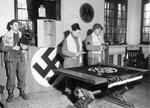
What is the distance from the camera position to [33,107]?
352 centimetres

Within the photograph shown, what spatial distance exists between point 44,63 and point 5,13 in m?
1.33

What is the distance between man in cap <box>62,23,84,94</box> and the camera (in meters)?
3.84

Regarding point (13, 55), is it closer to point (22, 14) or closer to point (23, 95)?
point (23, 95)

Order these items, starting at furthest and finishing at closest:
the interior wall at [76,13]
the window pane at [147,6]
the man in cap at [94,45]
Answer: the window pane at [147,6], the interior wall at [76,13], the man in cap at [94,45]

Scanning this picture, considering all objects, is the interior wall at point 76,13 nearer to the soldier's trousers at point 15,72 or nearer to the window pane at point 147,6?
the soldier's trousers at point 15,72

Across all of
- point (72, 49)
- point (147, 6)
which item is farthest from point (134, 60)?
point (72, 49)

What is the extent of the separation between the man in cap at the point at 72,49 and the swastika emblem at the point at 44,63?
0.62m

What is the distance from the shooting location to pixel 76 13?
5066 millimetres

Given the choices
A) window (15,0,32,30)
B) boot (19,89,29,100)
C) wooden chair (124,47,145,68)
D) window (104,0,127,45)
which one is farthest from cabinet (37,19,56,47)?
wooden chair (124,47,145,68)

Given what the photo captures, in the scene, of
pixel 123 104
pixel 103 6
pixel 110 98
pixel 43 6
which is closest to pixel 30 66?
pixel 43 6

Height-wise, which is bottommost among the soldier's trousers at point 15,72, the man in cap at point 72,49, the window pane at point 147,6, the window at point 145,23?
the soldier's trousers at point 15,72

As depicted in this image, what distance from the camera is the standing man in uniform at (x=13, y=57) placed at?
3.69 meters

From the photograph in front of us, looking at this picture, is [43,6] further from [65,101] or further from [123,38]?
[123,38]

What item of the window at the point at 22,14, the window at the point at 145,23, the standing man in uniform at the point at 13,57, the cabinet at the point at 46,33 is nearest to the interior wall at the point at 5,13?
the window at the point at 22,14
